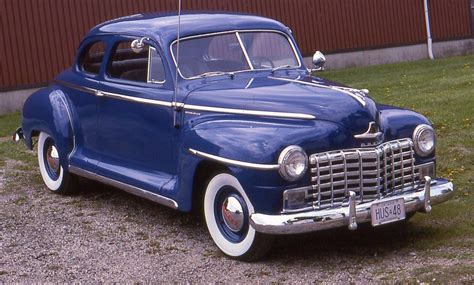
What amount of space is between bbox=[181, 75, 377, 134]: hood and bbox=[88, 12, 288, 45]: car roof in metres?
0.57

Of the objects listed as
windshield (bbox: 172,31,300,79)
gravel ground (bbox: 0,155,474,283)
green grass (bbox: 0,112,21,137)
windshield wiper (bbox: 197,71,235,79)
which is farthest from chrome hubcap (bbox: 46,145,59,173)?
green grass (bbox: 0,112,21,137)

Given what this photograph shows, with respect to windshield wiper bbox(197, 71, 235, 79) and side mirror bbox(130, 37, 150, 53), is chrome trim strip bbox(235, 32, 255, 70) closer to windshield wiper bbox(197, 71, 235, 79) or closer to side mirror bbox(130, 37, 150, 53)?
windshield wiper bbox(197, 71, 235, 79)

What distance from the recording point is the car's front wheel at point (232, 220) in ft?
19.9

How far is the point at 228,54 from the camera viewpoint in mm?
7203

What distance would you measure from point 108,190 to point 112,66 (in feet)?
4.65

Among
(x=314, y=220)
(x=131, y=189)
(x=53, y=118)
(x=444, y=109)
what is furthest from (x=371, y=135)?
(x=444, y=109)

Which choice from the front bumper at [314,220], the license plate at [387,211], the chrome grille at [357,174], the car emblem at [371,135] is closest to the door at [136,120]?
the front bumper at [314,220]

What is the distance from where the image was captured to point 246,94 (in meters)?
6.43

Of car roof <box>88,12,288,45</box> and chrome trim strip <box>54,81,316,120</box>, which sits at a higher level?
car roof <box>88,12,288,45</box>

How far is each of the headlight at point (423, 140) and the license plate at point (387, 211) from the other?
494 millimetres

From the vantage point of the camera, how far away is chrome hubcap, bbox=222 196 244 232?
6129 millimetres

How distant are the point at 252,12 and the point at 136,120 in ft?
34.9

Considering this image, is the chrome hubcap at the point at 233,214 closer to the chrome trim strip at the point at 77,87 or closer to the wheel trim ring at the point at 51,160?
the chrome trim strip at the point at 77,87

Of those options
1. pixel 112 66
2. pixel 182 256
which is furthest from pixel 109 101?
pixel 182 256
